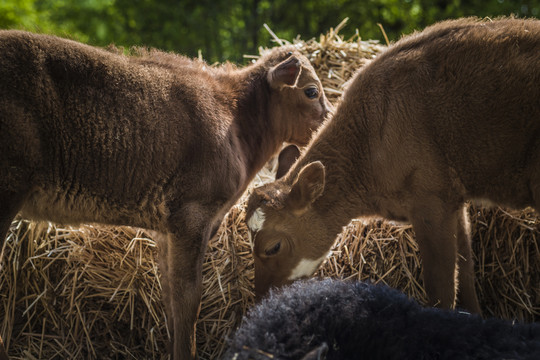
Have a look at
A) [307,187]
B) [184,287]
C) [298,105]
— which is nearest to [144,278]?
[184,287]

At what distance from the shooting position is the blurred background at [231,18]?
65.5ft

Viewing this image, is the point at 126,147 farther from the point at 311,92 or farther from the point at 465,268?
the point at 465,268

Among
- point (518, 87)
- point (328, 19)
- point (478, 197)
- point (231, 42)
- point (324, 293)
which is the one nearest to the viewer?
point (324, 293)

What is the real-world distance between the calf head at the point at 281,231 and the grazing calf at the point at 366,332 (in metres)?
1.23

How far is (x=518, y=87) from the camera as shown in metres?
4.11

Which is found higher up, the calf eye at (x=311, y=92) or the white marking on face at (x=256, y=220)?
the calf eye at (x=311, y=92)

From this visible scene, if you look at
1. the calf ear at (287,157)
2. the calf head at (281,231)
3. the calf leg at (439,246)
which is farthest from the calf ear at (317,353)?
the calf ear at (287,157)

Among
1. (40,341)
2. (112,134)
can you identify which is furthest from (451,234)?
(40,341)

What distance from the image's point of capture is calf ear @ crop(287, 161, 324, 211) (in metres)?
4.26

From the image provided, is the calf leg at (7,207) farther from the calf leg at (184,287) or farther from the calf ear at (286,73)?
the calf ear at (286,73)

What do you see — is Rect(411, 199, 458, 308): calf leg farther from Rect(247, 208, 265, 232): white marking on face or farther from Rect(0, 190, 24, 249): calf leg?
Rect(0, 190, 24, 249): calf leg

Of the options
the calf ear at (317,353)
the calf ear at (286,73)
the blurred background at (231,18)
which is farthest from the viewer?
the blurred background at (231,18)

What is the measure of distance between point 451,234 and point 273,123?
1.91 m

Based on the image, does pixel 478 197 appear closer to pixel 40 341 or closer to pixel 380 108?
pixel 380 108
